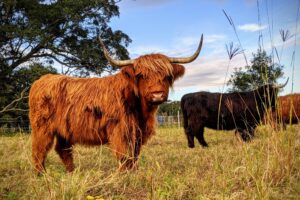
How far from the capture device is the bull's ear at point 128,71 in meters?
4.20

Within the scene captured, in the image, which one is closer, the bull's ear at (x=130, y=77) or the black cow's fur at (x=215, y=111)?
the bull's ear at (x=130, y=77)

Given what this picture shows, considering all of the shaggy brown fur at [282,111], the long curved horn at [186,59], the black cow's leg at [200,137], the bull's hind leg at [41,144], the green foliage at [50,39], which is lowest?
the black cow's leg at [200,137]

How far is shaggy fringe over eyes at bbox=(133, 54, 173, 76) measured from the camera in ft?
13.3

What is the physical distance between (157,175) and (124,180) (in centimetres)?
28

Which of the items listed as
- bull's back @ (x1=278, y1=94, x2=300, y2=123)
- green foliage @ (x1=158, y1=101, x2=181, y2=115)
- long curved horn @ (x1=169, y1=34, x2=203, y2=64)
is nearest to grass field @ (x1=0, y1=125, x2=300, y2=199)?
bull's back @ (x1=278, y1=94, x2=300, y2=123)

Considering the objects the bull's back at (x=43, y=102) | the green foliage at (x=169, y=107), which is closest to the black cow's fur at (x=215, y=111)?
the green foliage at (x=169, y=107)

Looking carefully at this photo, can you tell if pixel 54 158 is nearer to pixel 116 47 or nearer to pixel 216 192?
pixel 216 192

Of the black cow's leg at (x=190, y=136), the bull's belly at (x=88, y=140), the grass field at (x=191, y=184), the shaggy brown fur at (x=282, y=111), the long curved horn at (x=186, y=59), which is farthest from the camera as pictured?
the black cow's leg at (x=190, y=136)

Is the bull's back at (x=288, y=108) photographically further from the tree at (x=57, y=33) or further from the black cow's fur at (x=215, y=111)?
the tree at (x=57, y=33)

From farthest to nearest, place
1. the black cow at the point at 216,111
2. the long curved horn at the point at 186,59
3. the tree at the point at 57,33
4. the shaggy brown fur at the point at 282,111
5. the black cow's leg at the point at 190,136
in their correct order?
the tree at the point at 57,33
the black cow at the point at 216,111
the black cow's leg at the point at 190,136
the long curved horn at the point at 186,59
the shaggy brown fur at the point at 282,111

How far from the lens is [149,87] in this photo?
13.0ft

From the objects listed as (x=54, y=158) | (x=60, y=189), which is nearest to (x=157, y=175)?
(x=60, y=189)

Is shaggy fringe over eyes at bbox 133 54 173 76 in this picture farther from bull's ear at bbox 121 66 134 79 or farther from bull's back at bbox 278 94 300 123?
bull's back at bbox 278 94 300 123

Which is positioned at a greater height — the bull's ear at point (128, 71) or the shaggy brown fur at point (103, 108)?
the bull's ear at point (128, 71)
